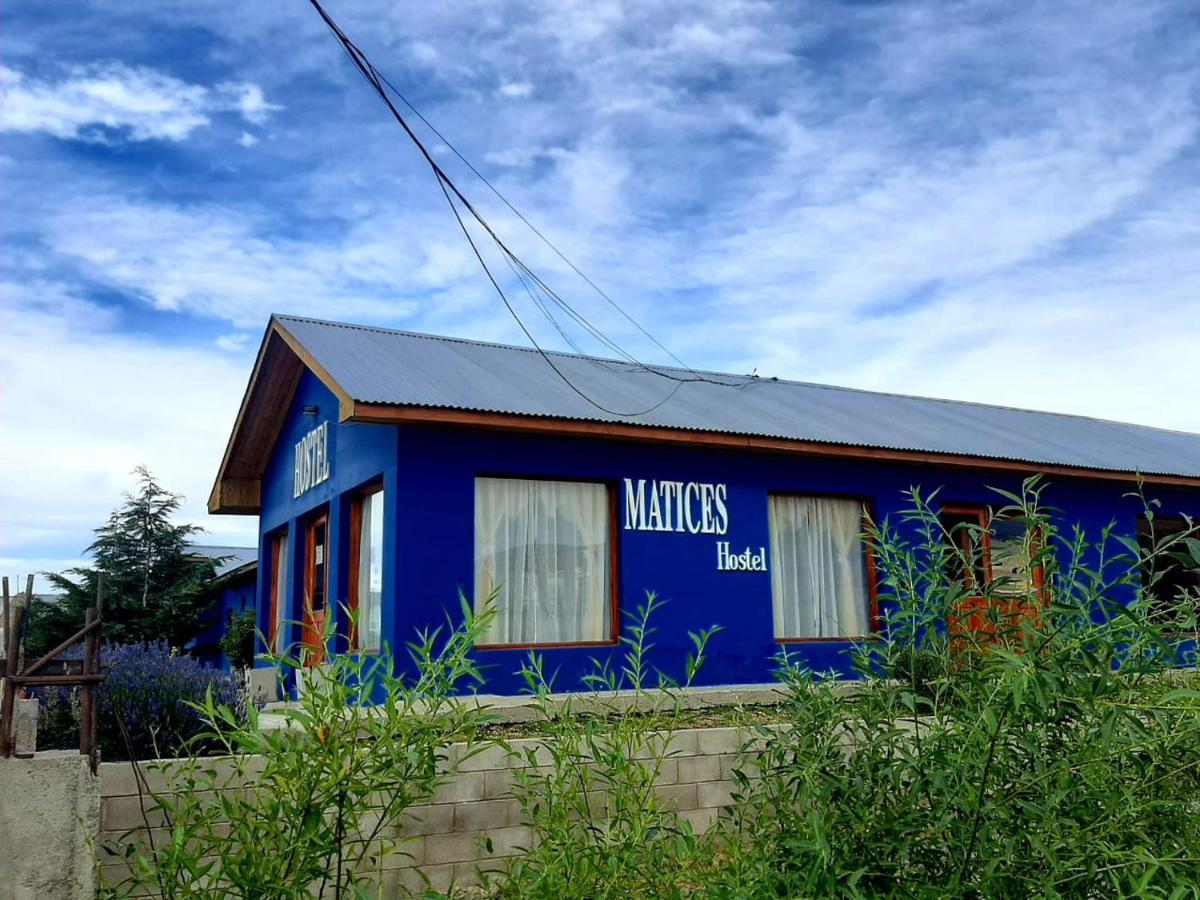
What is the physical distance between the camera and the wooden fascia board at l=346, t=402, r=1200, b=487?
28.8 feet

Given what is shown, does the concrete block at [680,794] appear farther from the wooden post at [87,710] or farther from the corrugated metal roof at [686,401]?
the corrugated metal roof at [686,401]

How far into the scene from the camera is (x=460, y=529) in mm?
9469

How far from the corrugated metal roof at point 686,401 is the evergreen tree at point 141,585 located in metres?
9.19

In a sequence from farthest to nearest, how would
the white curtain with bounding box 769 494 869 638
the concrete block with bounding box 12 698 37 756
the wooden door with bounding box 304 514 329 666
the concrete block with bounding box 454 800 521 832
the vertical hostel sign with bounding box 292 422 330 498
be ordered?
the wooden door with bounding box 304 514 329 666 → the vertical hostel sign with bounding box 292 422 330 498 → the white curtain with bounding box 769 494 869 638 → the concrete block with bounding box 454 800 521 832 → the concrete block with bounding box 12 698 37 756

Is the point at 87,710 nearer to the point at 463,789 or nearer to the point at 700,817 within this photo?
the point at 463,789

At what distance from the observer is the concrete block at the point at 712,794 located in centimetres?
694

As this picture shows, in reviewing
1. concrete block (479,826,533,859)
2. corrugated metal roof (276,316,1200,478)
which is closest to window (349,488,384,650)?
corrugated metal roof (276,316,1200,478)

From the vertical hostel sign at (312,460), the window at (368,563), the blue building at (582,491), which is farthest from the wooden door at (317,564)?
the window at (368,563)

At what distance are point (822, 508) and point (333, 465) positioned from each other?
5.30 m

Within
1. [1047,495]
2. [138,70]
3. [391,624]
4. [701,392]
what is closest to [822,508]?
[701,392]

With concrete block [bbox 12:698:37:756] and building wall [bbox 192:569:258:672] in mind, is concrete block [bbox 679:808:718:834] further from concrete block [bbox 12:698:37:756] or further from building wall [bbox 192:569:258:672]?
building wall [bbox 192:569:258:672]

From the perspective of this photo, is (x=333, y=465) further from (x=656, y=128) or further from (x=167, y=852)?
(x=167, y=852)

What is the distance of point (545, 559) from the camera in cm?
1011

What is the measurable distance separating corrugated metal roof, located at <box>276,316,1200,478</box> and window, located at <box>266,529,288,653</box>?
11.7 ft
